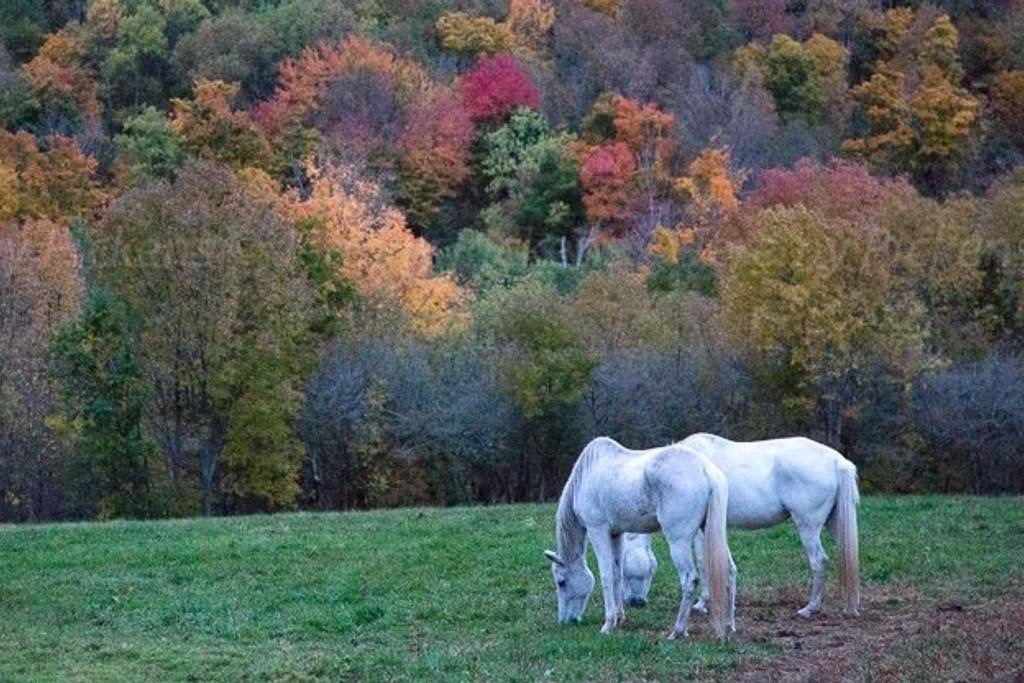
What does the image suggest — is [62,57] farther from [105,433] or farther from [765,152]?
[105,433]

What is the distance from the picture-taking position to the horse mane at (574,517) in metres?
16.4

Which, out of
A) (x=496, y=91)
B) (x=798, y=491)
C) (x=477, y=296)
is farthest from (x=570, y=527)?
(x=496, y=91)

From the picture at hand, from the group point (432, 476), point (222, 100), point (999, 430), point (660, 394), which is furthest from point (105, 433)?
point (222, 100)

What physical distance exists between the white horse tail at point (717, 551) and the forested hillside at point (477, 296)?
25027 millimetres

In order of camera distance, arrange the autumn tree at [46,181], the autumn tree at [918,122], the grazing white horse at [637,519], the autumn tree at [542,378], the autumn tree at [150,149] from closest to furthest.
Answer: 1. the grazing white horse at [637,519]
2. the autumn tree at [542,378]
3. the autumn tree at [46,181]
4. the autumn tree at [150,149]
5. the autumn tree at [918,122]

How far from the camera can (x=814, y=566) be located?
16.2m

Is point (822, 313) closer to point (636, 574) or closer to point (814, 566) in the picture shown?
point (636, 574)

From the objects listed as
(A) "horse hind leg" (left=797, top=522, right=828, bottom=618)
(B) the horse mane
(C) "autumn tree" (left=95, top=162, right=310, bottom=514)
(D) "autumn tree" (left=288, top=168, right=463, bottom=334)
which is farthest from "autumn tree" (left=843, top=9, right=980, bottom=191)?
(B) the horse mane

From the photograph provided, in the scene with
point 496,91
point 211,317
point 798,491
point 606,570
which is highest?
point 496,91

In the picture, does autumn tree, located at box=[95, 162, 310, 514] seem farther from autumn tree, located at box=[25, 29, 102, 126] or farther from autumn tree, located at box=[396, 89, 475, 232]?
autumn tree, located at box=[25, 29, 102, 126]

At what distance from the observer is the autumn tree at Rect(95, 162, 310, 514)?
3812 centimetres

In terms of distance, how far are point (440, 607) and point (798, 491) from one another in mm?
4472

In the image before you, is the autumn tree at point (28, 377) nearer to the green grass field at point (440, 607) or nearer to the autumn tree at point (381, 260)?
the autumn tree at point (381, 260)

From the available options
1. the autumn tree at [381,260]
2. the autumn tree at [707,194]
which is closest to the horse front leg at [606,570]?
the autumn tree at [381,260]
